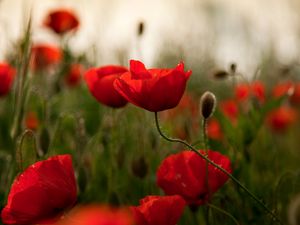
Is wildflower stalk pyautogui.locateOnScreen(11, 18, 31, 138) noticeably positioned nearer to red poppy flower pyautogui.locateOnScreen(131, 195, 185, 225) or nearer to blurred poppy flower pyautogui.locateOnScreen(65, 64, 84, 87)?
red poppy flower pyautogui.locateOnScreen(131, 195, 185, 225)

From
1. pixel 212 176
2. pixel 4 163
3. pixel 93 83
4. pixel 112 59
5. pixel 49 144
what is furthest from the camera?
pixel 112 59

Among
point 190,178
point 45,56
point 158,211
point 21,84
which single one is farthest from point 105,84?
point 45,56

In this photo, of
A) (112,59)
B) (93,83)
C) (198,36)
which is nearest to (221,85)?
(198,36)

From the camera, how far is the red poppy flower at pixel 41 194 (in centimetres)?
99

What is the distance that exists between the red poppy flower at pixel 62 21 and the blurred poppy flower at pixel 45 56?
14 centimetres

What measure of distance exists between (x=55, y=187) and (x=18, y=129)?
1.85ft

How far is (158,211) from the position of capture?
961mm

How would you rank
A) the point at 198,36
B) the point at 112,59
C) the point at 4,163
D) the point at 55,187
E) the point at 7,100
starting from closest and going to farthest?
the point at 55,187
the point at 4,163
the point at 7,100
the point at 112,59
the point at 198,36

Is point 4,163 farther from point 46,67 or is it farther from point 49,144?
point 46,67

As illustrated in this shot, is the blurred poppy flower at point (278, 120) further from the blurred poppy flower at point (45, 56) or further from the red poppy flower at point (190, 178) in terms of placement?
the red poppy flower at point (190, 178)

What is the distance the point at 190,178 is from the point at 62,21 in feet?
6.86

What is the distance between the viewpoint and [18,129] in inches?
60.5

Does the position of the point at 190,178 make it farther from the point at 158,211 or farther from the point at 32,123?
the point at 32,123

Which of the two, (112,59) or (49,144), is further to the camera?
(112,59)
